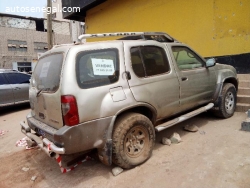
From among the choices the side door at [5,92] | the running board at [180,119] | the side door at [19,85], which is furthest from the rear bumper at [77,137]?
the side door at [19,85]

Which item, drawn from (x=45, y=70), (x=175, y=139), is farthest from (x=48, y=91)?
(x=175, y=139)

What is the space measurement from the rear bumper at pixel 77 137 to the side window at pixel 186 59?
6.17 feet

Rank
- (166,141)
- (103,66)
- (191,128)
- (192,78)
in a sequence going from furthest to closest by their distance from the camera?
(191,128) → (192,78) → (166,141) → (103,66)

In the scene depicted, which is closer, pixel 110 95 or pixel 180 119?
pixel 110 95

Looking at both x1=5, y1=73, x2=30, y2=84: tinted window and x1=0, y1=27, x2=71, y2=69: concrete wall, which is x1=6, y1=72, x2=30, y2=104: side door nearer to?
x1=5, y1=73, x2=30, y2=84: tinted window

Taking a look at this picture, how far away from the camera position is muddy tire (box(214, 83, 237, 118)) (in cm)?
437

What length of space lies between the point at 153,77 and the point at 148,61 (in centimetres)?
28

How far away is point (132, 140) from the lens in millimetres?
2945

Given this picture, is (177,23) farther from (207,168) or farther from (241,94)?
(207,168)

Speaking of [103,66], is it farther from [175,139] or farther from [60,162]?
[175,139]

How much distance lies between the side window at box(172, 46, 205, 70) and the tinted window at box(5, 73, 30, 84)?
645 cm

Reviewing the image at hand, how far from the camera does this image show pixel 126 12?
9453mm

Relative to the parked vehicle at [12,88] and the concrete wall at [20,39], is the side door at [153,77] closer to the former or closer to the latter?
the parked vehicle at [12,88]

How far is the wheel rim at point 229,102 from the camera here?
14.9ft
